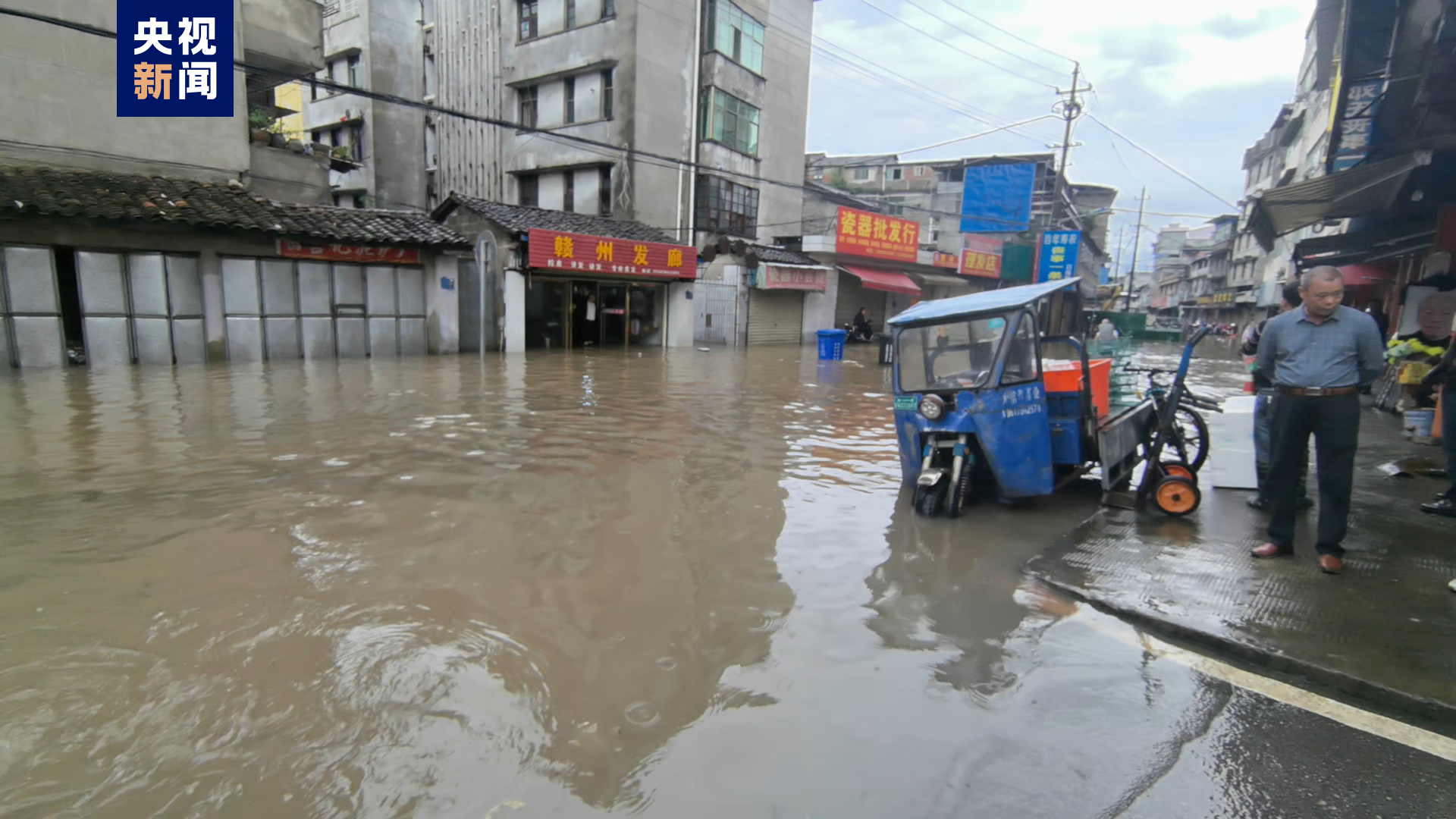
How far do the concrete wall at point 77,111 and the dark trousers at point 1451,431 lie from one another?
20564 millimetres

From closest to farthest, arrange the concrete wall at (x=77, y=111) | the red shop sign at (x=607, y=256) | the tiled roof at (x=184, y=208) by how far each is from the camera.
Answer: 1. the tiled roof at (x=184, y=208)
2. the concrete wall at (x=77, y=111)
3. the red shop sign at (x=607, y=256)

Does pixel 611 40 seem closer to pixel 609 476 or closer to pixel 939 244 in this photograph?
pixel 609 476

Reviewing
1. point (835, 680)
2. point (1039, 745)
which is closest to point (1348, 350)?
point (1039, 745)

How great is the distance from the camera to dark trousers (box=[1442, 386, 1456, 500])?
5.31m

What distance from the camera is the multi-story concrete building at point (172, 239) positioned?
12734mm

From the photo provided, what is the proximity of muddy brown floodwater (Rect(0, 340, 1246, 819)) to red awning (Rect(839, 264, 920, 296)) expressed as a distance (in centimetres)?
2225

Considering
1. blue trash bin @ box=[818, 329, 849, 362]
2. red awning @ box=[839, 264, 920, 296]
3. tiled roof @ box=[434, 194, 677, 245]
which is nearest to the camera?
tiled roof @ box=[434, 194, 677, 245]

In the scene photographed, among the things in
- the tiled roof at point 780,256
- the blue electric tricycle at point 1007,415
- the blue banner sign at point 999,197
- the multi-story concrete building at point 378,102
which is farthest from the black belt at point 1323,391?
the blue banner sign at point 999,197

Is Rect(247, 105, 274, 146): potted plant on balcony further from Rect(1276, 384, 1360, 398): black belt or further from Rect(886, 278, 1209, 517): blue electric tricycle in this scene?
Rect(1276, 384, 1360, 398): black belt

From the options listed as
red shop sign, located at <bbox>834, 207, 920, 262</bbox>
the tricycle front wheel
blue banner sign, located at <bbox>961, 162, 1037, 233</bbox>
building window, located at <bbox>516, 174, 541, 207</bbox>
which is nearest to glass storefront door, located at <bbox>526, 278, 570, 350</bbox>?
building window, located at <bbox>516, 174, 541, 207</bbox>

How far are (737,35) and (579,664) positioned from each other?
2700 cm

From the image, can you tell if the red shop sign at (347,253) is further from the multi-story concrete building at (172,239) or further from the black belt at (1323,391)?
the black belt at (1323,391)

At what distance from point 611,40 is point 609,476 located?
2059 cm

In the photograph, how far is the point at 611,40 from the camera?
22.9 m
